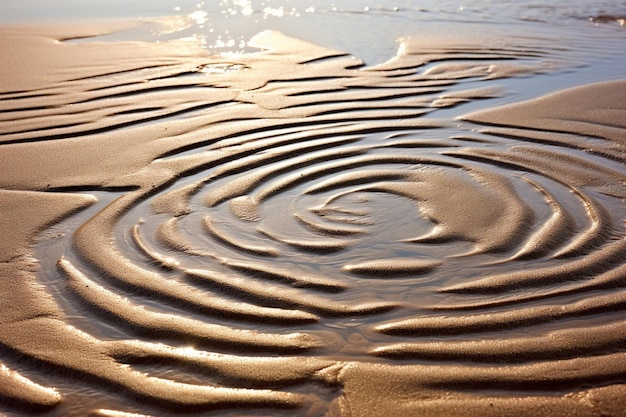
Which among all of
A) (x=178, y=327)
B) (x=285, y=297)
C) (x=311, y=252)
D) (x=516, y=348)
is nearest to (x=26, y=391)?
(x=178, y=327)

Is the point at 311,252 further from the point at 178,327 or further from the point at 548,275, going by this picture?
the point at 548,275

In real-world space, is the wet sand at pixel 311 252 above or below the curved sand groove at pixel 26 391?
above

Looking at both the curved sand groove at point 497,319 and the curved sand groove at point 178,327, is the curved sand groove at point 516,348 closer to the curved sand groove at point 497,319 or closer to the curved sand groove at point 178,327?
the curved sand groove at point 497,319

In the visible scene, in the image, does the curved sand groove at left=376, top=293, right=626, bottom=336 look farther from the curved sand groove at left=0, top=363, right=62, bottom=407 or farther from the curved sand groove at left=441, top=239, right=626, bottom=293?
the curved sand groove at left=0, top=363, right=62, bottom=407

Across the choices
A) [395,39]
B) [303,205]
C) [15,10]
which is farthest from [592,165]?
[15,10]

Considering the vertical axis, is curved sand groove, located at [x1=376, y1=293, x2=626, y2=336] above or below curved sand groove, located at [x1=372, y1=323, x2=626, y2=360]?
above

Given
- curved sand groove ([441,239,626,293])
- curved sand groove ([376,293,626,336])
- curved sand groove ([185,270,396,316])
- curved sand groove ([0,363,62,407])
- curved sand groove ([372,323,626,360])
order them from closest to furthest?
curved sand groove ([0,363,62,407]) → curved sand groove ([372,323,626,360]) → curved sand groove ([376,293,626,336]) → curved sand groove ([185,270,396,316]) → curved sand groove ([441,239,626,293])

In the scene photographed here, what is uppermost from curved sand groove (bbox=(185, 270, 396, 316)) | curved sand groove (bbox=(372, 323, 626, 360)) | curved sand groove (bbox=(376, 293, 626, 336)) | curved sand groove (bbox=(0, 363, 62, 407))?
curved sand groove (bbox=(185, 270, 396, 316))

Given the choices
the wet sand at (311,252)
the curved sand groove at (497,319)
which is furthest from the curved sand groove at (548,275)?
the curved sand groove at (497,319)

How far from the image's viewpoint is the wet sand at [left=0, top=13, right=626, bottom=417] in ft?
7.45

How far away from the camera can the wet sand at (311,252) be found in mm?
2270

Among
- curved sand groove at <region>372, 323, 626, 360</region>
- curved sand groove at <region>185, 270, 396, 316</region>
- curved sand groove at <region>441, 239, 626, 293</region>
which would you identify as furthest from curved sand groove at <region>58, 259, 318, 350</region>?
curved sand groove at <region>441, 239, 626, 293</region>

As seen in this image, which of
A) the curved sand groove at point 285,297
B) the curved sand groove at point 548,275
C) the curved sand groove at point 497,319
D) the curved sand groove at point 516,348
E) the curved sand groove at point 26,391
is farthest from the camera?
the curved sand groove at point 548,275

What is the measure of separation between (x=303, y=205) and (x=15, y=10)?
9436 millimetres
